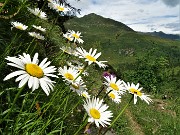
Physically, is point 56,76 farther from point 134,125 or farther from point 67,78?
point 134,125

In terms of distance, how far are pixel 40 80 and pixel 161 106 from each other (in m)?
19.1

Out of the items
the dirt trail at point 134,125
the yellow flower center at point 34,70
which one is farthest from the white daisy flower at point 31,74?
the dirt trail at point 134,125

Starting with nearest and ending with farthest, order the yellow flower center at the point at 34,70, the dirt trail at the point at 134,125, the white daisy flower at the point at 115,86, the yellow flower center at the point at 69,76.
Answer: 1. the yellow flower center at the point at 34,70
2. the yellow flower center at the point at 69,76
3. the white daisy flower at the point at 115,86
4. the dirt trail at the point at 134,125

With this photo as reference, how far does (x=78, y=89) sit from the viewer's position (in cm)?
320

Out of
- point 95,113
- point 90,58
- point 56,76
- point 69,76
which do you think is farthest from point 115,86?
point 56,76

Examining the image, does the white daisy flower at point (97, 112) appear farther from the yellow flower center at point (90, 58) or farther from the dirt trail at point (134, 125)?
the dirt trail at point (134, 125)

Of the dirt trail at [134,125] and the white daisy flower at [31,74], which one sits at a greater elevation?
the white daisy flower at [31,74]

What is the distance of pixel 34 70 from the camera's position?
88.9 inches

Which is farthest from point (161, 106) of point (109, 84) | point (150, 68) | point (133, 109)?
point (109, 84)

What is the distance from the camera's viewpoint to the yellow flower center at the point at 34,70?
2188 millimetres

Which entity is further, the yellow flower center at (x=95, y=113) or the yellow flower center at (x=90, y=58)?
the yellow flower center at (x=90, y=58)

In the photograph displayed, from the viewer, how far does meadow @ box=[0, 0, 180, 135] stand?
277 centimetres

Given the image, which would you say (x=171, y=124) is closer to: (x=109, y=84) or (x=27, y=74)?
(x=109, y=84)

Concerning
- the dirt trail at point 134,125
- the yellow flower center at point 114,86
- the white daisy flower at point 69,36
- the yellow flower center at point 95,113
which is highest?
the white daisy flower at point 69,36
